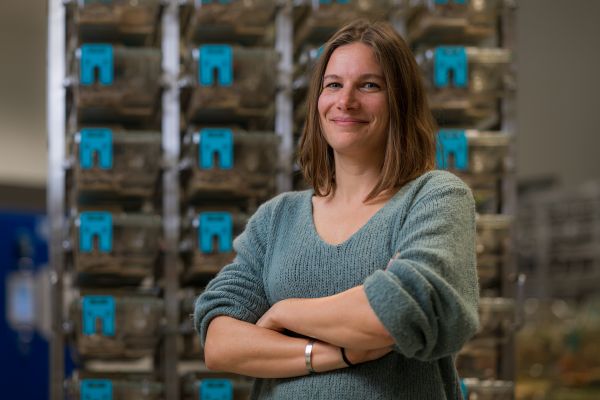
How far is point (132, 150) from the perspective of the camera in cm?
355

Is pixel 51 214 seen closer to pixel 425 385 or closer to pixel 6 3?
pixel 425 385

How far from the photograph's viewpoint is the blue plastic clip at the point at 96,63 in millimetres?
3480

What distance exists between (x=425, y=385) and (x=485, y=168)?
86.5 inches

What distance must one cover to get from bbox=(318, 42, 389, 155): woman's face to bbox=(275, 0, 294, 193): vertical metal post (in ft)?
6.43

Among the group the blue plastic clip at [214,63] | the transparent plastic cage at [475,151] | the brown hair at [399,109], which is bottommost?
the transparent plastic cage at [475,151]

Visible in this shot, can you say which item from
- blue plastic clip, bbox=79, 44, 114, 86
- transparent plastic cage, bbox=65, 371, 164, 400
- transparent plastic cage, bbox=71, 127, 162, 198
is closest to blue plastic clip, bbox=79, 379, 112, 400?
transparent plastic cage, bbox=65, 371, 164, 400

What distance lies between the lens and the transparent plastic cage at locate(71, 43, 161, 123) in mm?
3488

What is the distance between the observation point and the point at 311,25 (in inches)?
144

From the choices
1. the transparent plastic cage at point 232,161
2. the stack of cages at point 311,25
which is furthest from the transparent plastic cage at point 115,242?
the stack of cages at point 311,25

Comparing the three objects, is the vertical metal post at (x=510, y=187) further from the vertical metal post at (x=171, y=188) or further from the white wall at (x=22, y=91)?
the white wall at (x=22, y=91)

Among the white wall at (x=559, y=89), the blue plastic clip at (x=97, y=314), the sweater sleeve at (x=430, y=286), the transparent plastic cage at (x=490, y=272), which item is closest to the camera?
the sweater sleeve at (x=430, y=286)

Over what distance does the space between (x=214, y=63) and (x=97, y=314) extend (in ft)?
3.57

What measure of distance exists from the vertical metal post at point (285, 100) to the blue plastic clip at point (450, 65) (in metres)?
0.60

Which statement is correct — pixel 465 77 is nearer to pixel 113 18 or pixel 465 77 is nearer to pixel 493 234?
pixel 493 234
